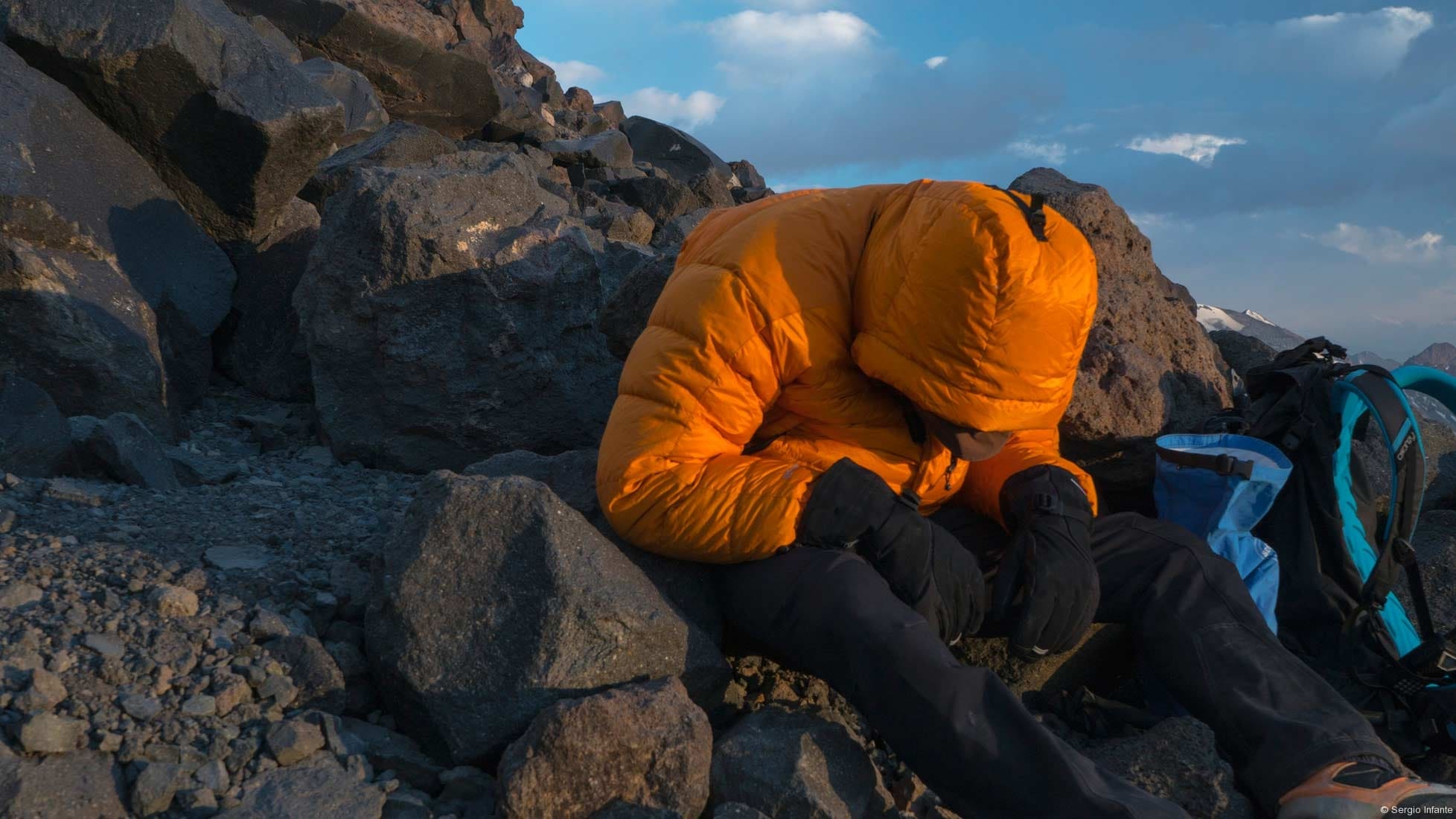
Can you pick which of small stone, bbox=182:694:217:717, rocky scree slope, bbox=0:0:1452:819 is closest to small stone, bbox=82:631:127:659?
rocky scree slope, bbox=0:0:1452:819

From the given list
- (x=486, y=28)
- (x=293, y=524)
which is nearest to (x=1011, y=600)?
(x=293, y=524)

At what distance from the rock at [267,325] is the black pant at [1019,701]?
334cm

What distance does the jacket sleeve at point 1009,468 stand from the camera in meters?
3.48

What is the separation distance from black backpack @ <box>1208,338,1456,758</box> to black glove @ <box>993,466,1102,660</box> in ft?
3.57

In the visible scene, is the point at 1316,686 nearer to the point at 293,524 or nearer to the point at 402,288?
the point at 293,524

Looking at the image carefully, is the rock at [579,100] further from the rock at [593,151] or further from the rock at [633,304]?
the rock at [633,304]

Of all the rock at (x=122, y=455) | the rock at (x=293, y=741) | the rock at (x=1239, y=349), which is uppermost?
the rock at (x=1239, y=349)

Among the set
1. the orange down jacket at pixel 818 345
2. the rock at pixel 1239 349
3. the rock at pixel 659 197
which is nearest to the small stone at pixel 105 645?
the orange down jacket at pixel 818 345

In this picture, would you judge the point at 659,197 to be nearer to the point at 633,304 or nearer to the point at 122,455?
the point at 633,304

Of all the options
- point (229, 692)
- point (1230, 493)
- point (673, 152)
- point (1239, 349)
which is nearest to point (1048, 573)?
point (1230, 493)

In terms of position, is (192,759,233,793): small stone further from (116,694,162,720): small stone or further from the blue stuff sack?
the blue stuff sack

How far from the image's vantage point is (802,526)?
296 centimetres

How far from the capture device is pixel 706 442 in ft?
9.86

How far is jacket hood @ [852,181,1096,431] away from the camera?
111 inches
